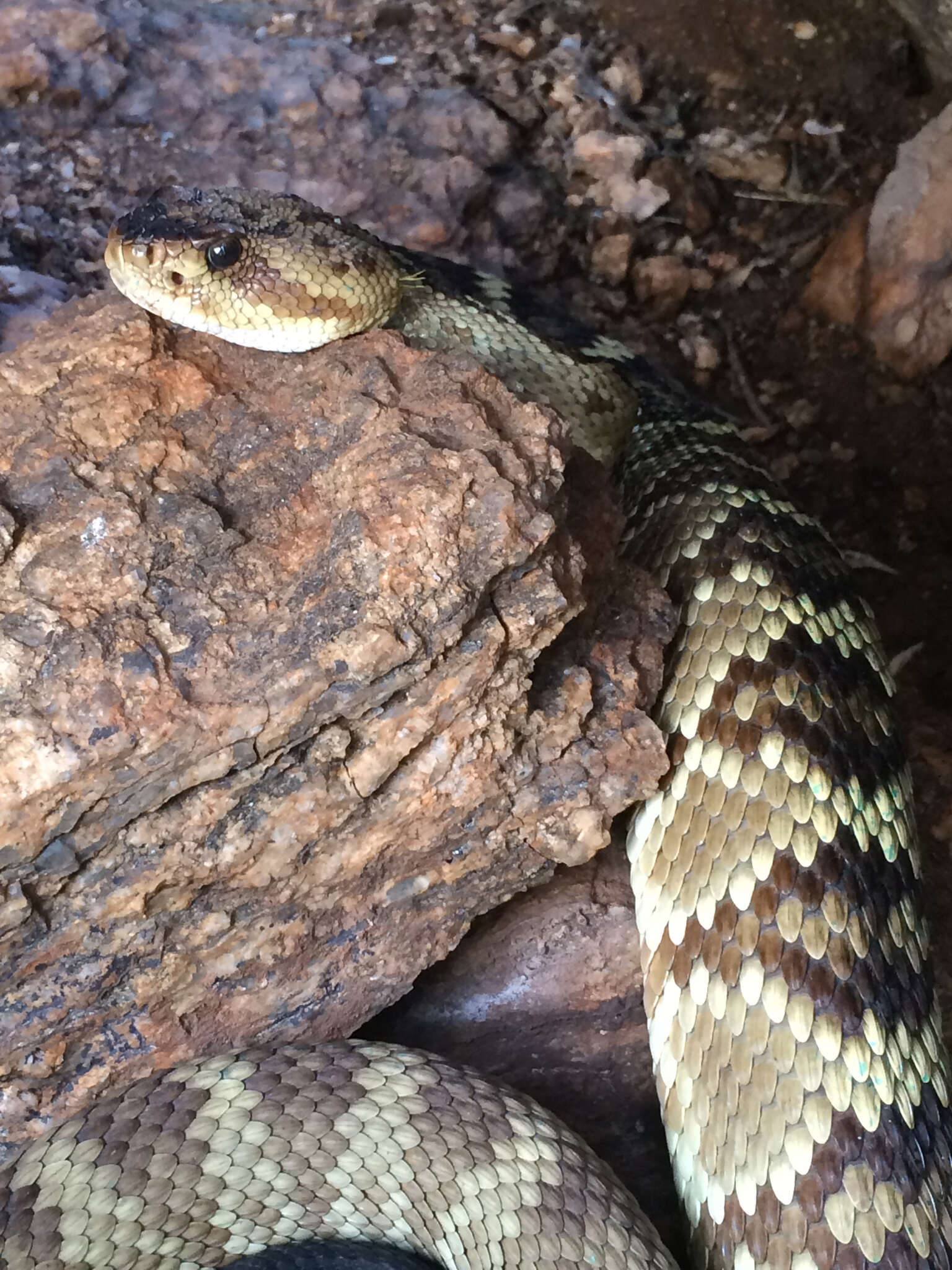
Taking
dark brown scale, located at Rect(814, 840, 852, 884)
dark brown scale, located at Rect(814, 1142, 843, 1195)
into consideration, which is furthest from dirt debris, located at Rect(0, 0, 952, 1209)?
dark brown scale, located at Rect(814, 1142, 843, 1195)

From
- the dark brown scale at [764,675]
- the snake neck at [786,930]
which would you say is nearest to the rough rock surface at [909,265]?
the snake neck at [786,930]

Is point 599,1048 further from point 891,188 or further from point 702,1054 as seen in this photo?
point 891,188

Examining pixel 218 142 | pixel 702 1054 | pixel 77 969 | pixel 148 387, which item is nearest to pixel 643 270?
pixel 218 142

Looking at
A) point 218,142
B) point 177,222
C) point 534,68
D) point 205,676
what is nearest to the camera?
point 205,676

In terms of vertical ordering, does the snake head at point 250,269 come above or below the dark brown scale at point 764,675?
above

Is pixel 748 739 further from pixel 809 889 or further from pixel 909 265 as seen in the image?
pixel 909 265

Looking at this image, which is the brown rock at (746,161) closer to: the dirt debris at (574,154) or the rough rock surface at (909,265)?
the dirt debris at (574,154)
